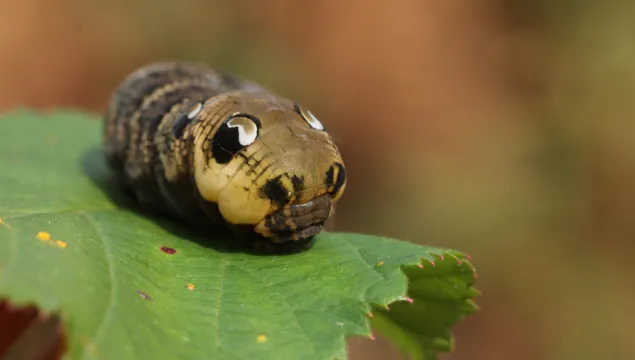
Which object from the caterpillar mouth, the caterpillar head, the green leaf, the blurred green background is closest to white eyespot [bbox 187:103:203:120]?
the caterpillar head

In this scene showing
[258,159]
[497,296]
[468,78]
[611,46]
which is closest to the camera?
[258,159]

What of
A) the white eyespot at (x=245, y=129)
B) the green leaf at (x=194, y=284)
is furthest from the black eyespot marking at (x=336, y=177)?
the white eyespot at (x=245, y=129)

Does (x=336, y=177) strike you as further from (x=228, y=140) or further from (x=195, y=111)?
(x=195, y=111)

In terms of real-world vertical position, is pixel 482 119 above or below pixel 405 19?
below

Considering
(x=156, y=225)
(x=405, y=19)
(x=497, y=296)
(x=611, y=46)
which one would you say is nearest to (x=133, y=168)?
(x=156, y=225)

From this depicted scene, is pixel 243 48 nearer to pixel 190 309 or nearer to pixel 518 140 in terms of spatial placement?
pixel 518 140

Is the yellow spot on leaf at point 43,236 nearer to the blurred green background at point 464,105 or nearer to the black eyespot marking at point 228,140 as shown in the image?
the black eyespot marking at point 228,140

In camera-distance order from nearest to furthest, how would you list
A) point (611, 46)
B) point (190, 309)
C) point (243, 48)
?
point (190, 309) → point (611, 46) → point (243, 48)

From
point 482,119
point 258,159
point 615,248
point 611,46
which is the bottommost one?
point 615,248
